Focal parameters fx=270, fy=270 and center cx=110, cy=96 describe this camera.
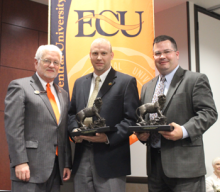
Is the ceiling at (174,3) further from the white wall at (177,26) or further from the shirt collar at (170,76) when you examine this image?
the shirt collar at (170,76)

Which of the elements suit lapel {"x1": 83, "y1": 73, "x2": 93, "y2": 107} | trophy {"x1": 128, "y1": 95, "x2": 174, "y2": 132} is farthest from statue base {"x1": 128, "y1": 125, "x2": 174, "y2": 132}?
suit lapel {"x1": 83, "y1": 73, "x2": 93, "y2": 107}

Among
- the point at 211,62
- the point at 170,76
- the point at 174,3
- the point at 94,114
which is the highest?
the point at 174,3

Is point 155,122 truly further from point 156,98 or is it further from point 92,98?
point 92,98

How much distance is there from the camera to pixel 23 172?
2174 millimetres

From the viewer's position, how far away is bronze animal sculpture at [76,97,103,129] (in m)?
2.27

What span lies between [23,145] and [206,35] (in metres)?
4.73

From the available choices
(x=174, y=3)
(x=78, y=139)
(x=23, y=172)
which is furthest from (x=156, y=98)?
(x=174, y=3)

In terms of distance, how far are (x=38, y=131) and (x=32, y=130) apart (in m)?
0.05

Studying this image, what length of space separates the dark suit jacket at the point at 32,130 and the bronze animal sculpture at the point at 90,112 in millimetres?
244

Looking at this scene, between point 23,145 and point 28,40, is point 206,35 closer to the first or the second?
point 28,40

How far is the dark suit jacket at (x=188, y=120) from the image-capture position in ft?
7.02

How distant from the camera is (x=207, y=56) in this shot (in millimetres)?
5676

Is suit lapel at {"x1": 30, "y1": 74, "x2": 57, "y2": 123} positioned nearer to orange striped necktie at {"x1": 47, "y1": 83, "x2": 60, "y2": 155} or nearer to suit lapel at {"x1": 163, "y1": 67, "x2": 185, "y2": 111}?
orange striped necktie at {"x1": 47, "y1": 83, "x2": 60, "y2": 155}

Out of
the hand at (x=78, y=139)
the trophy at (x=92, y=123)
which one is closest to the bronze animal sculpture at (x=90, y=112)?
the trophy at (x=92, y=123)
